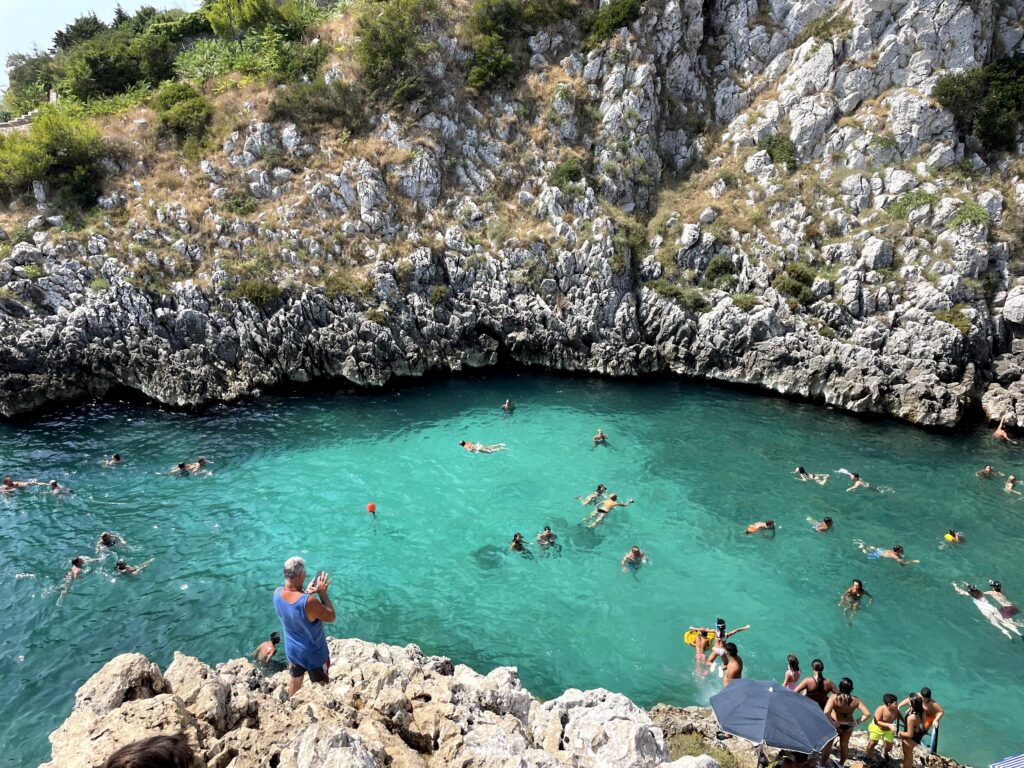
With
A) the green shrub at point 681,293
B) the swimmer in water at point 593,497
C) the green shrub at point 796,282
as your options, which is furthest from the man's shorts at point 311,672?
the green shrub at point 796,282

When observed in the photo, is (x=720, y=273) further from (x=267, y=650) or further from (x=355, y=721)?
(x=355, y=721)

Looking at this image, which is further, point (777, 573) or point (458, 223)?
point (458, 223)

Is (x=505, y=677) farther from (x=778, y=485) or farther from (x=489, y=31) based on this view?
(x=489, y=31)

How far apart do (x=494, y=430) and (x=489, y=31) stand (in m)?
36.1

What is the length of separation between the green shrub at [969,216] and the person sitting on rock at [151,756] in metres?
44.4

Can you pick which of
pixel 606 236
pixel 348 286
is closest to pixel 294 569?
pixel 348 286

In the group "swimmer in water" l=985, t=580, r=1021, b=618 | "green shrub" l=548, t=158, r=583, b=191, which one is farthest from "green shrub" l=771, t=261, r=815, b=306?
"swimmer in water" l=985, t=580, r=1021, b=618

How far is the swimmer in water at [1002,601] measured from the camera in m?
18.0

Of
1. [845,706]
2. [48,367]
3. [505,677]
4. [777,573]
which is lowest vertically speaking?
[777,573]

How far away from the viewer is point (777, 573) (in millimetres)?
20188

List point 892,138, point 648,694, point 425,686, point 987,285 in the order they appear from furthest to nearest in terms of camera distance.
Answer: point 892,138 → point 987,285 → point 648,694 → point 425,686

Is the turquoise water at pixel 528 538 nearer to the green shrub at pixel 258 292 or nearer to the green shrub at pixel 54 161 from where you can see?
the green shrub at pixel 258 292

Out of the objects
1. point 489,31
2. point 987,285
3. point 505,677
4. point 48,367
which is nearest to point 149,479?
point 48,367

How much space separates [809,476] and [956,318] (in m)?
15.7
